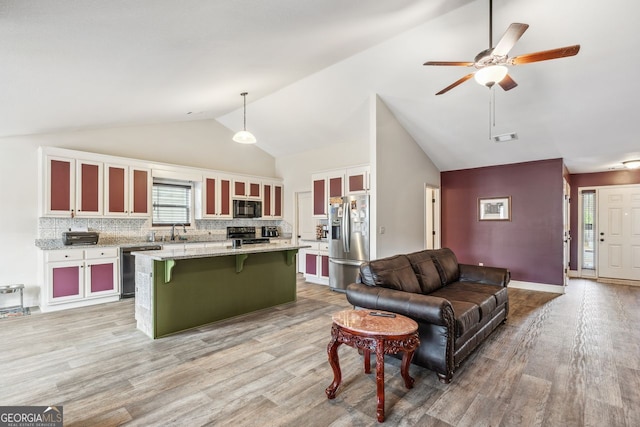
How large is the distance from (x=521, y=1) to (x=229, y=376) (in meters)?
4.51

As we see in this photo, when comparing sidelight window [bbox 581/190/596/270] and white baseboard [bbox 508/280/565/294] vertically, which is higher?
sidelight window [bbox 581/190/596/270]

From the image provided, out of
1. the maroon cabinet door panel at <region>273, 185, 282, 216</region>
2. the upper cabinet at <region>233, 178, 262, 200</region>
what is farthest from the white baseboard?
the upper cabinet at <region>233, 178, 262, 200</region>

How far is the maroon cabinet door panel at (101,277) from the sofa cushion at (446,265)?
4.86m

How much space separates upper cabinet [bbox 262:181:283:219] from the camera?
→ 7.51 m

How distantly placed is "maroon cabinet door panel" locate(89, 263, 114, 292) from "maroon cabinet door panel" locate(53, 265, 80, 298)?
18 cm

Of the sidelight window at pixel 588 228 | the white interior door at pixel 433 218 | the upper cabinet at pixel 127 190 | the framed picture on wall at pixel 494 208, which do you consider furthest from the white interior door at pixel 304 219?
the sidelight window at pixel 588 228

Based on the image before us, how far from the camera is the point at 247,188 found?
23.5 feet

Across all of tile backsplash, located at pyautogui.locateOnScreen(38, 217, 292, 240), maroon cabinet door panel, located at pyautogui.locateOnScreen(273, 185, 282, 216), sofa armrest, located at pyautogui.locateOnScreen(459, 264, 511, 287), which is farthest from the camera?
maroon cabinet door panel, located at pyautogui.locateOnScreen(273, 185, 282, 216)

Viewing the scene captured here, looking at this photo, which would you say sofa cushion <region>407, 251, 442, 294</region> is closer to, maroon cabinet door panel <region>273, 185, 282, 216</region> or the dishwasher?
the dishwasher

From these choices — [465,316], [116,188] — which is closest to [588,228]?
[465,316]

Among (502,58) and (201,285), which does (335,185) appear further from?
(502,58)

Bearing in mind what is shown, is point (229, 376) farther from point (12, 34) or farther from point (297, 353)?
point (12, 34)

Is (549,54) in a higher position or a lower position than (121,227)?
higher

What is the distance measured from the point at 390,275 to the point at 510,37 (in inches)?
88.0
